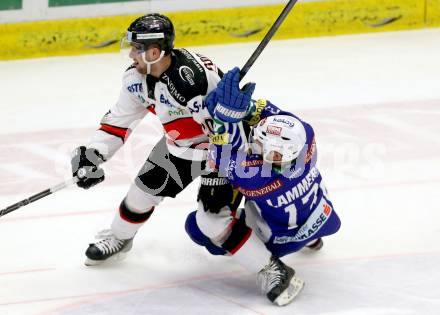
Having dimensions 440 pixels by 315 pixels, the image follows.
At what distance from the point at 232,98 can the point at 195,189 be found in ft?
4.93

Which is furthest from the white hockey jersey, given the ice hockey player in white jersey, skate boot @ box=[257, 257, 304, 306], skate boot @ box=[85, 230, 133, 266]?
skate boot @ box=[257, 257, 304, 306]

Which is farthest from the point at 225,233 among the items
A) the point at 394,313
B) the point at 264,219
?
the point at 394,313

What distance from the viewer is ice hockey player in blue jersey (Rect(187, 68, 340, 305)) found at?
3.08 m

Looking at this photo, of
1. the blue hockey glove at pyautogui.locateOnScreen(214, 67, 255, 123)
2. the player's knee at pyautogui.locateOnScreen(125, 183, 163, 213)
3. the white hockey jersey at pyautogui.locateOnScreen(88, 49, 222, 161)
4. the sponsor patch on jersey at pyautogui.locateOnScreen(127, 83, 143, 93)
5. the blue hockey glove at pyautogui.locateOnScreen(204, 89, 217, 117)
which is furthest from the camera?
the player's knee at pyautogui.locateOnScreen(125, 183, 163, 213)

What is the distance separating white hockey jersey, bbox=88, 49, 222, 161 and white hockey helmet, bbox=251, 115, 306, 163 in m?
0.22

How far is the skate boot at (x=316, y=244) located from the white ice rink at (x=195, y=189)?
0.03 meters

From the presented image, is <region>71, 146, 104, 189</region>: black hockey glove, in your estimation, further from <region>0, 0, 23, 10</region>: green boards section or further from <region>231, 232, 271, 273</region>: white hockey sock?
<region>0, 0, 23, 10</region>: green boards section

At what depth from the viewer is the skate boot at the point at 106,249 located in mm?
3525

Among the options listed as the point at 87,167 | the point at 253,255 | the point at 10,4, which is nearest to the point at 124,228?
the point at 87,167

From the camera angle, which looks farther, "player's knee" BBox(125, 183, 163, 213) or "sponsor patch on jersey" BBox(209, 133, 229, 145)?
"player's knee" BBox(125, 183, 163, 213)

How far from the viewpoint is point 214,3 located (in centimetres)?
691

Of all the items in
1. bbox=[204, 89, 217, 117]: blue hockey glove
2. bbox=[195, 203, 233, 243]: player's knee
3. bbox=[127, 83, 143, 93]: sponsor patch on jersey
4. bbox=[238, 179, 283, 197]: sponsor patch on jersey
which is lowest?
bbox=[195, 203, 233, 243]: player's knee

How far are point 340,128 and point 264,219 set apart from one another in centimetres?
183

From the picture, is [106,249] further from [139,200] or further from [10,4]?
[10,4]
